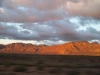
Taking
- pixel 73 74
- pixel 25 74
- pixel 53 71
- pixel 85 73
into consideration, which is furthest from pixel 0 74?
pixel 85 73

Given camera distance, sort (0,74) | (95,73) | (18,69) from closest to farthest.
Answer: (0,74) → (95,73) → (18,69)

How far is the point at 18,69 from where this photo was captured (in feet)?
78.2

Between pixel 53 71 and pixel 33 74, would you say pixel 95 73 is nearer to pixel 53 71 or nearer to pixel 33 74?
pixel 53 71

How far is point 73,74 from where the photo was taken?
20891mm

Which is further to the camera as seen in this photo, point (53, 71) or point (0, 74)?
point (53, 71)

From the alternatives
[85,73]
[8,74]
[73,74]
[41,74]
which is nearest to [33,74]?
[41,74]

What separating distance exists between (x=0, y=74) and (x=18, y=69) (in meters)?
3.64

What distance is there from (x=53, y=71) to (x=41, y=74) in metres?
1.94

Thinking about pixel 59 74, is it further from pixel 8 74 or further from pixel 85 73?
pixel 8 74

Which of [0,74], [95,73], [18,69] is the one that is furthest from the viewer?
[18,69]

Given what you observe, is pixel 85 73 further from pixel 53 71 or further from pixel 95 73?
pixel 53 71

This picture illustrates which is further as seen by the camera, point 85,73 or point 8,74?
point 85,73

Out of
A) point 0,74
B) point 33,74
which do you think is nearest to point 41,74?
point 33,74

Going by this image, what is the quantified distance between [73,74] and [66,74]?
691 mm
